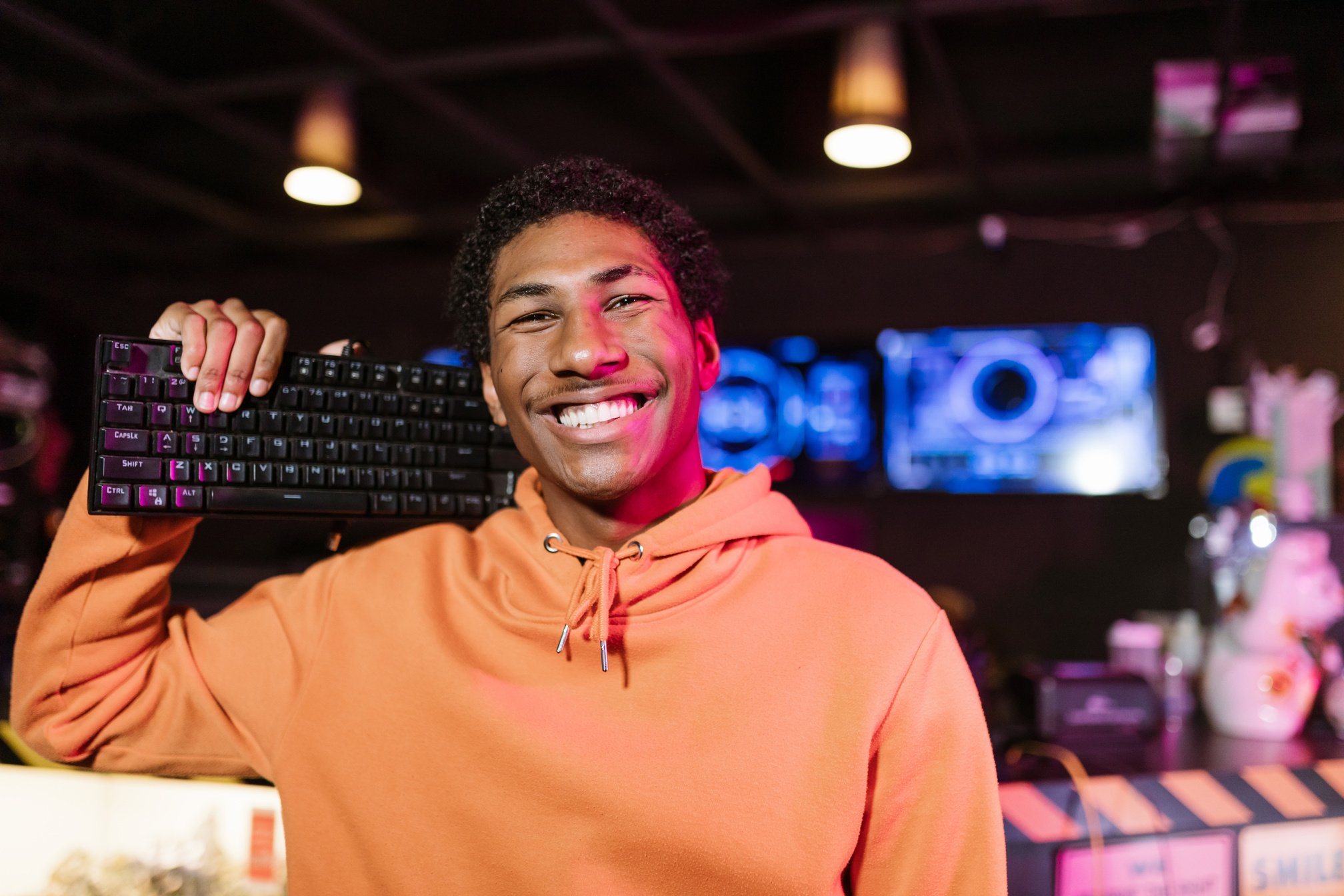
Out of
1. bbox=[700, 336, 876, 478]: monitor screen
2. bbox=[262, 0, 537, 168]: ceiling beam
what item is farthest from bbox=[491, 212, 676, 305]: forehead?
bbox=[700, 336, 876, 478]: monitor screen

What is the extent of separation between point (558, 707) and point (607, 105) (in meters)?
2.75

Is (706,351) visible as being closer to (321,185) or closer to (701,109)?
(701,109)

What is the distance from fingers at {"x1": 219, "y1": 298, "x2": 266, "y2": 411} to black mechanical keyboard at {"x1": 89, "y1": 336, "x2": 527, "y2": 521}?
0.07 ft

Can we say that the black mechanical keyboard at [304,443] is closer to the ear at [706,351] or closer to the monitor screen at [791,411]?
the ear at [706,351]

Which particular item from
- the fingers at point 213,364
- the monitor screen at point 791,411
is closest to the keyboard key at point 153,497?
the fingers at point 213,364

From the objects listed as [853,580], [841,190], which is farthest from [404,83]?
[853,580]

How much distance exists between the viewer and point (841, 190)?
3957 mm

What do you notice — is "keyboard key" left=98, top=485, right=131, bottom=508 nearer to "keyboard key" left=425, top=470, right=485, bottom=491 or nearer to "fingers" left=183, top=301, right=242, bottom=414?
"fingers" left=183, top=301, right=242, bottom=414

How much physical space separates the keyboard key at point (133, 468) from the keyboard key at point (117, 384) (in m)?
0.08

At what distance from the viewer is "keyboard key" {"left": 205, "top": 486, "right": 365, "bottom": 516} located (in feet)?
3.89

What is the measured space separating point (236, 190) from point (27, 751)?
11.3ft

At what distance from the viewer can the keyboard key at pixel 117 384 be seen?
114 centimetres

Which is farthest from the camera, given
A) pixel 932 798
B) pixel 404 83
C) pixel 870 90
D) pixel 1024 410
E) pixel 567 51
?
pixel 1024 410

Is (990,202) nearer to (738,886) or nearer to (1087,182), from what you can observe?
(1087,182)
